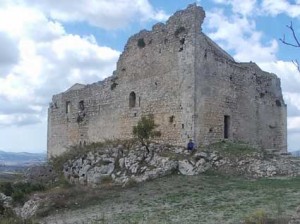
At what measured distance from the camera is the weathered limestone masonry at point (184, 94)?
933 inches

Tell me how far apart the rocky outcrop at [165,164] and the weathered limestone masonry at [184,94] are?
1431 millimetres

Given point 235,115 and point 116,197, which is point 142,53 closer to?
point 235,115

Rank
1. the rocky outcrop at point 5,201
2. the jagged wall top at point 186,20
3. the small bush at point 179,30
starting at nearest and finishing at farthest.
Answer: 1. the rocky outcrop at point 5,201
2. the jagged wall top at point 186,20
3. the small bush at point 179,30

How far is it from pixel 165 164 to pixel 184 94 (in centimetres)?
419

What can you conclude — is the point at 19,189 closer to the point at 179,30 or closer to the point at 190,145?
the point at 190,145

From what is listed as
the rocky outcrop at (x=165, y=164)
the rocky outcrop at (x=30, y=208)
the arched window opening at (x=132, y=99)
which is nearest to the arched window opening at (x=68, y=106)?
the arched window opening at (x=132, y=99)

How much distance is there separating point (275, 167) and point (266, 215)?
9537 millimetres

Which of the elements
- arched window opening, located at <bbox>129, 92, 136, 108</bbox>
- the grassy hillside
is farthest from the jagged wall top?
the grassy hillside

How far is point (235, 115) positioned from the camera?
85.3 feet

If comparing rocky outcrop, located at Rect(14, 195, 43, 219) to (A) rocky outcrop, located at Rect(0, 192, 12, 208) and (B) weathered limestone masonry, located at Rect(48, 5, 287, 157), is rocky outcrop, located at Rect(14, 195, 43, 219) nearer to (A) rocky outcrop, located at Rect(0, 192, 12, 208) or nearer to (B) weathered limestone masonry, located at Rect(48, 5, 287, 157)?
(A) rocky outcrop, located at Rect(0, 192, 12, 208)

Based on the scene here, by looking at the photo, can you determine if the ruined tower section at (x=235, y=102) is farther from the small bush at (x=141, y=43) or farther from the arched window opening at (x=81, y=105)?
the arched window opening at (x=81, y=105)

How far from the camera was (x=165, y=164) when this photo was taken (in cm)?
2162

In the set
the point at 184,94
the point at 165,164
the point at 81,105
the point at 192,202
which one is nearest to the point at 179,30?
the point at 184,94

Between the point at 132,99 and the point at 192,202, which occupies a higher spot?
the point at 132,99
